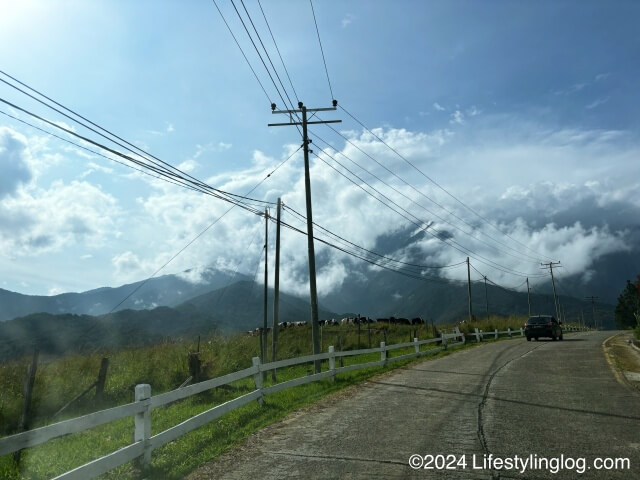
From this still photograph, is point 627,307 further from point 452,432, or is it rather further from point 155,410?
point 452,432

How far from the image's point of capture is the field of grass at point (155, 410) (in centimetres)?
761

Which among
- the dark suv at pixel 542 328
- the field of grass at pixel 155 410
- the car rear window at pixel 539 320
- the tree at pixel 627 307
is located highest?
the tree at pixel 627 307

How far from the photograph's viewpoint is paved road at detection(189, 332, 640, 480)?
20.1 ft

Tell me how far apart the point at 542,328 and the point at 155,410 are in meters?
30.0

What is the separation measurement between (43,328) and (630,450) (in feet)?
329

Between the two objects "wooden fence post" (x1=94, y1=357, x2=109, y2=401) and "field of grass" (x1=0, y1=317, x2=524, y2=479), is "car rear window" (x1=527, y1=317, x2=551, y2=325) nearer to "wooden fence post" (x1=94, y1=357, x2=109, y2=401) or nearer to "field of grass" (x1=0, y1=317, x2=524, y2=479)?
"field of grass" (x1=0, y1=317, x2=524, y2=479)

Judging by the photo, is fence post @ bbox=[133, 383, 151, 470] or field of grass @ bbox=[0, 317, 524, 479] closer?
fence post @ bbox=[133, 383, 151, 470]

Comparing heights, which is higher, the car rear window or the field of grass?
the car rear window

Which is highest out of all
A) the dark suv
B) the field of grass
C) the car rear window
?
the car rear window

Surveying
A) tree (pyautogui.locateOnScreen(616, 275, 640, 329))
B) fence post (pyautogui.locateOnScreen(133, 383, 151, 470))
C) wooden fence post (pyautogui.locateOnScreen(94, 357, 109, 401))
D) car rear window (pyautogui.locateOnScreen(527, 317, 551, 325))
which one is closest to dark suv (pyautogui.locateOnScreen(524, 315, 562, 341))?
car rear window (pyautogui.locateOnScreen(527, 317, 551, 325))

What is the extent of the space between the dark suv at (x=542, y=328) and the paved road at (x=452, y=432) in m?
22.9

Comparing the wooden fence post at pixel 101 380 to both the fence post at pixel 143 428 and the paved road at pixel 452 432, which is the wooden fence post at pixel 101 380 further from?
the fence post at pixel 143 428

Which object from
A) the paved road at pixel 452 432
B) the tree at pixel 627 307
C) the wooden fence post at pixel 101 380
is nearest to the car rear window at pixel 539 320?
the paved road at pixel 452 432

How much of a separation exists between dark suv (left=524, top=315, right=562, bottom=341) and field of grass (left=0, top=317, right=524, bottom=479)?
61.2 ft
